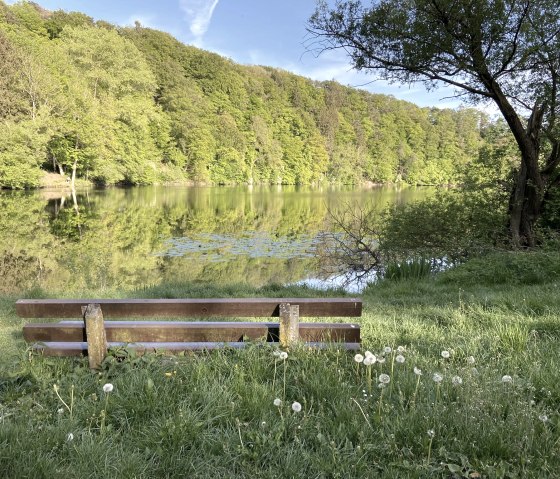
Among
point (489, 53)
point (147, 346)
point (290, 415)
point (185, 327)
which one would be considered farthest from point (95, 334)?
point (489, 53)

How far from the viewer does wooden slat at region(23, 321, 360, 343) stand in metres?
3.45

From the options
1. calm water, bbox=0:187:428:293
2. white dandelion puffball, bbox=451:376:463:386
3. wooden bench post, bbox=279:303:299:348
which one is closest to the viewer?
white dandelion puffball, bbox=451:376:463:386

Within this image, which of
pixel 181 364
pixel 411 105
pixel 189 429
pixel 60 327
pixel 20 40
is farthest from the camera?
pixel 411 105

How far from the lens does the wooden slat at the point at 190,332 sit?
345cm

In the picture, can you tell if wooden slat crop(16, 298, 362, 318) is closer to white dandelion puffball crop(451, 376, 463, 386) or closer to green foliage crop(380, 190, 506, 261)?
white dandelion puffball crop(451, 376, 463, 386)

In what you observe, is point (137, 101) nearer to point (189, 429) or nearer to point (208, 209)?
point (208, 209)

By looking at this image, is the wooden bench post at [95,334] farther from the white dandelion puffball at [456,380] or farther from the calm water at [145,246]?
the calm water at [145,246]

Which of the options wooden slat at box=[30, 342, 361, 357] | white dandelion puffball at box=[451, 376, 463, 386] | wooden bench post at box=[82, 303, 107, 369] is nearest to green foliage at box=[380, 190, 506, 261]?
wooden slat at box=[30, 342, 361, 357]

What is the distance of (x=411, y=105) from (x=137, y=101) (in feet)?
267

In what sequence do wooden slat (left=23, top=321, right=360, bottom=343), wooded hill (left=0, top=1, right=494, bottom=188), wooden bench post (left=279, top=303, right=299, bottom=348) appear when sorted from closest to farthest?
wooden bench post (left=279, top=303, right=299, bottom=348) < wooden slat (left=23, top=321, right=360, bottom=343) < wooded hill (left=0, top=1, right=494, bottom=188)

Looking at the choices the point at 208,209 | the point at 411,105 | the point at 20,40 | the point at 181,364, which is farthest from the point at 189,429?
the point at 411,105

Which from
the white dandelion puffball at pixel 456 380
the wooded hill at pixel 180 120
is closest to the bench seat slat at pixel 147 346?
the white dandelion puffball at pixel 456 380

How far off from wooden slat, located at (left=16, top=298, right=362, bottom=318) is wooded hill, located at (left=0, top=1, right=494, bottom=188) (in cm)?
1102

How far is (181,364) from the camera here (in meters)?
3.22
